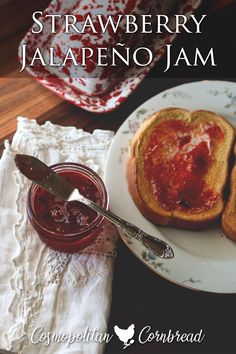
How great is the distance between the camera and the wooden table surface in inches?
38.4

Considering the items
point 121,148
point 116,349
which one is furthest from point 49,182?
point 116,349

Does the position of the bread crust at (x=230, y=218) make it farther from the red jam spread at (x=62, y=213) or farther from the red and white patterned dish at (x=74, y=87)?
the red and white patterned dish at (x=74, y=87)

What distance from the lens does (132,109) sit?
129 cm

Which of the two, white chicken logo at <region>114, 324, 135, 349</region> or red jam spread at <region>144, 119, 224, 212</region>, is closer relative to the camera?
white chicken logo at <region>114, 324, 135, 349</region>

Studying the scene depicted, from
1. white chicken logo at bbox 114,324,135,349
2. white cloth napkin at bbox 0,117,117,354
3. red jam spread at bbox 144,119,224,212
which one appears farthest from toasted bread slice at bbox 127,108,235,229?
white chicken logo at bbox 114,324,135,349

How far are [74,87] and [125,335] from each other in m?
0.63

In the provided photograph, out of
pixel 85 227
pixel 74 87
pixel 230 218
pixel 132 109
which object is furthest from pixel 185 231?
pixel 74 87

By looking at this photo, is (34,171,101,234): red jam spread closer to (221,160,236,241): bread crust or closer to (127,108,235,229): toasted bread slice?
(127,108,235,229): toasted bread slice

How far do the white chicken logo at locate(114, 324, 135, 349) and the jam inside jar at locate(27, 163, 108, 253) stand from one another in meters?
0.17

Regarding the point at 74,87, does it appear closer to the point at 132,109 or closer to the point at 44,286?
the point at 132,109

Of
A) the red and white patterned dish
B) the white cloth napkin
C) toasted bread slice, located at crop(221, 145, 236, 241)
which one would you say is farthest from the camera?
the red and white patterned dish

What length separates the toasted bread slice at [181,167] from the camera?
3.47ft

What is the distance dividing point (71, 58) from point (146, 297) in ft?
2.04

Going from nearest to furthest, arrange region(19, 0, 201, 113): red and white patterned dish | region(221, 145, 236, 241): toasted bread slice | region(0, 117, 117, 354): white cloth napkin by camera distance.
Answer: region(0, 117, 117, 354): white cloth napkin < region(221, 145, 236, 241): toasted bread slice < region(19, 0, 201, 113): red and white patterned dish
